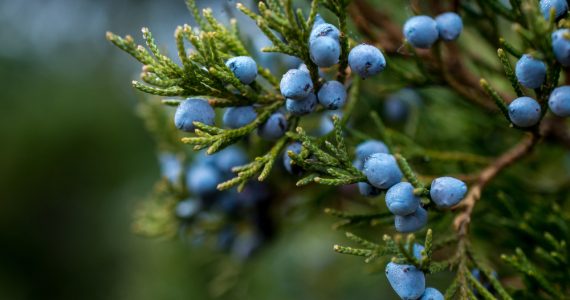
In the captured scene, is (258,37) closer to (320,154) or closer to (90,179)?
(320,154)

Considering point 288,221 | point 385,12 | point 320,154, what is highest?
point 385,12

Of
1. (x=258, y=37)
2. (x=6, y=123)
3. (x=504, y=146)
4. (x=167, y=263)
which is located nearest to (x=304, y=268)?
(x=167, y=263)

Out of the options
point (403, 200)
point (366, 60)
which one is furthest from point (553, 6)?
point (403, 200)

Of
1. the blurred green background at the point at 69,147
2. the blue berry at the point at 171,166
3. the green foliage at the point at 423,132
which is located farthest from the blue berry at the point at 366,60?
the blurred green background at the point at 69,147

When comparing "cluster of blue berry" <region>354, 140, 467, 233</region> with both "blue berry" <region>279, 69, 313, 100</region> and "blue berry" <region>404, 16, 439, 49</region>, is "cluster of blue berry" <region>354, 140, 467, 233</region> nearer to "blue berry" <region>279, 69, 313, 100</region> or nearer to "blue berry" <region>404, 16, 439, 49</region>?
"blue berry" <region>279, 69, 313, 100</region>

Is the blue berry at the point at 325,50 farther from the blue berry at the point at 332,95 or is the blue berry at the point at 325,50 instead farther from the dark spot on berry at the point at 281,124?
the dark spot on berry at the point at 281,124

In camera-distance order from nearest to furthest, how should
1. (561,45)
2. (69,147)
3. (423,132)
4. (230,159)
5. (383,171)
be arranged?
(561,45) → (383,171) → (230,159) → (423,132) → (69,147)

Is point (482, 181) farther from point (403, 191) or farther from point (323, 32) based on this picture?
point (323, 32)
